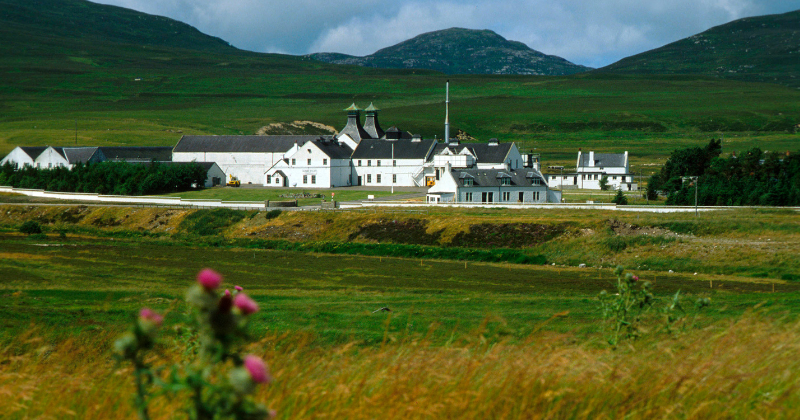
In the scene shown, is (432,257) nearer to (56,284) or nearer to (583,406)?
(56,284)

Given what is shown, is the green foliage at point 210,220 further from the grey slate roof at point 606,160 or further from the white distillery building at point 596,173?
the grey slate roof at point 606,160

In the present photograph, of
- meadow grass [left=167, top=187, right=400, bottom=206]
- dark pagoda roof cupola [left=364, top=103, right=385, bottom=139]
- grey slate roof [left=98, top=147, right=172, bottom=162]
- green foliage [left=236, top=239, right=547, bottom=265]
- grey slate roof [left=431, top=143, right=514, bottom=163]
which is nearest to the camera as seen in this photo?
green foliage [left=236, top=239, right=547, bottom=265]

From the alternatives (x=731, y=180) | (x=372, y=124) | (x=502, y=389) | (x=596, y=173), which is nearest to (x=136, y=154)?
(x=372, y=124)

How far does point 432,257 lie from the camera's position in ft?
162

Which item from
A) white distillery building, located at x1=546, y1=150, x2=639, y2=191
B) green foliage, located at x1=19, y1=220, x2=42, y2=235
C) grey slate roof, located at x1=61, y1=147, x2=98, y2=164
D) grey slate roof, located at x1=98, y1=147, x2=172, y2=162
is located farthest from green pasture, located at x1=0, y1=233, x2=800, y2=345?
white distillery building, located at x1=546, y1=150, x2=639, y2=191

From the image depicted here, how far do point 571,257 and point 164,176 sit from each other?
5973 cm

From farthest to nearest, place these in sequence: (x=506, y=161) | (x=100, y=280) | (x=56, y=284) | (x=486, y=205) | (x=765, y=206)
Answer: (x=506, y=161)
(x=486, y=205)
(x=765, y=206)
(x=100, y=280)
(x=56, y=284)

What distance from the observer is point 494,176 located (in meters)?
77.7

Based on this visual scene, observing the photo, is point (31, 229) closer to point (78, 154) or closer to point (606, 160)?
point (78, 154)

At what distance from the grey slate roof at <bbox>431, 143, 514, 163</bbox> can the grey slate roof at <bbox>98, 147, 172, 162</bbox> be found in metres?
45.3

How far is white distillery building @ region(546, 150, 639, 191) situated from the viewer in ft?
354

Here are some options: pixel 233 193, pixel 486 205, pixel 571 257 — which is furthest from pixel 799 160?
pixel 233 193

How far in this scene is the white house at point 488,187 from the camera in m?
74.9

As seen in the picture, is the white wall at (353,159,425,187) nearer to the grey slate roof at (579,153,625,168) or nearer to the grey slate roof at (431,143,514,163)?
the grey slate roof at (431,143,514,163)
